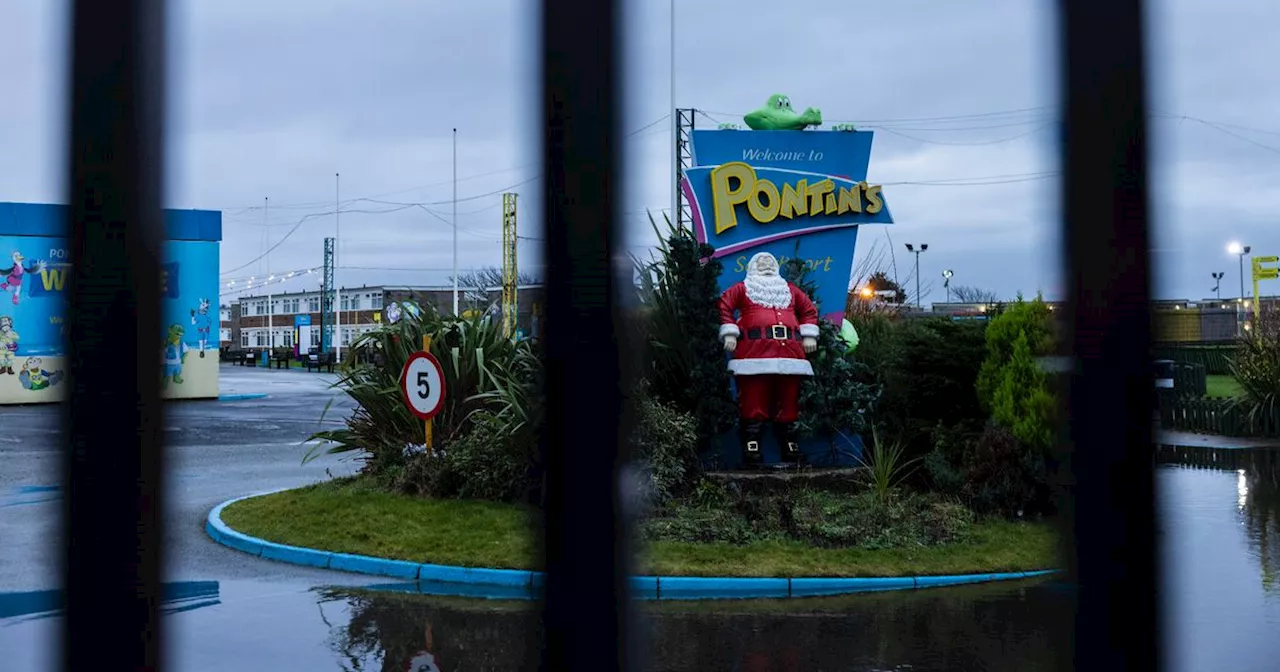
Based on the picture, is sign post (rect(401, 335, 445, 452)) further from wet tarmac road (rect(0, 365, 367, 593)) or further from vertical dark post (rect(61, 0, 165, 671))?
vertical dark post (rect(61, 0, 165, 671))

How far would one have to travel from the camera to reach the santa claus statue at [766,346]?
10.5 meters

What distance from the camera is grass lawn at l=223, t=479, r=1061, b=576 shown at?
7.92 meters

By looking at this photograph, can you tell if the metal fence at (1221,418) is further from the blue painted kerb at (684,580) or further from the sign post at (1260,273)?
the blue painted kerb at (684,580)

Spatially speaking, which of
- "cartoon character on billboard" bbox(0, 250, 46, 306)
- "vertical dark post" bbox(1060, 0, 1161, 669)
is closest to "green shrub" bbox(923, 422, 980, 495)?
"vertical dark post" bbox(1060, 0, 1161, 669)

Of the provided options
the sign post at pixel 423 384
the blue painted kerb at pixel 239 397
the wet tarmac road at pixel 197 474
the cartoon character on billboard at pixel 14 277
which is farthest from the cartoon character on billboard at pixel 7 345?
the sign post at pixel 423 384

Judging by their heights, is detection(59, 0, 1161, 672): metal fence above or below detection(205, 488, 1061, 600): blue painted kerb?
above

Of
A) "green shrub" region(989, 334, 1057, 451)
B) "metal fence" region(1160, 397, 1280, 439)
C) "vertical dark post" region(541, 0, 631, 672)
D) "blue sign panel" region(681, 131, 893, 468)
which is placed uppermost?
"blue sign panel" region(681, 131, 893, 468)

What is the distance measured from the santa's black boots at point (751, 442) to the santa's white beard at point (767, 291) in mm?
1135

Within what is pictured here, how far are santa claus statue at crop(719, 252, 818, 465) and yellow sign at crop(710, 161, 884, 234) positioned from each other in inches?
42.1

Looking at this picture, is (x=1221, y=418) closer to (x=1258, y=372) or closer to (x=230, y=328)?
(x=1258, y=372)

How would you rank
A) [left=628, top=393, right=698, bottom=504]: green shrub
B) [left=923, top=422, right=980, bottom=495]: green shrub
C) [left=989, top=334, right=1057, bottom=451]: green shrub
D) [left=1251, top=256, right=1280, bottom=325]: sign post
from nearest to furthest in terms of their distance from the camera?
[left=628, top=393, right=698, bottom=504]: green shrub → [left=989, top=334, right=1057, bottom=451]: green shrub → [left=923, top=422, right=980, bottom=495]: green shrub → [left=1251, top=256, right=1280, bottom=325]: sign post

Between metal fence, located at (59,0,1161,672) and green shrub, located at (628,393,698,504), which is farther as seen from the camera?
green shrub, located at (628,393,698,504)

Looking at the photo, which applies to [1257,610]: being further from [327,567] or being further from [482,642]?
[327,567]

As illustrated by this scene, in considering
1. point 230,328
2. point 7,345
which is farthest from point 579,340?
point 230,328
